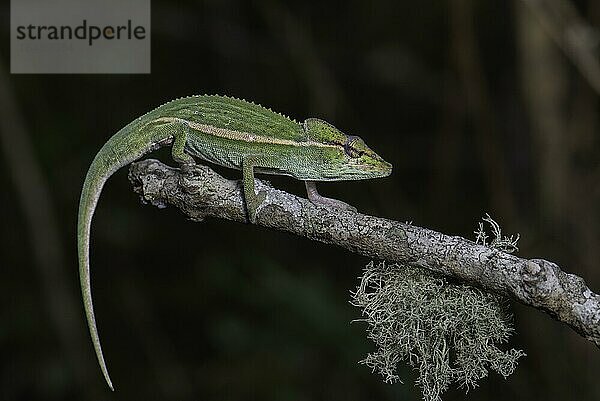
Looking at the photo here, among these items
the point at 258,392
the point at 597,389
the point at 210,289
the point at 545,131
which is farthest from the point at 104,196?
the point at 597,389

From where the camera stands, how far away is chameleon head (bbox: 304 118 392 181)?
77.7 inches

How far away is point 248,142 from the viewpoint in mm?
1980

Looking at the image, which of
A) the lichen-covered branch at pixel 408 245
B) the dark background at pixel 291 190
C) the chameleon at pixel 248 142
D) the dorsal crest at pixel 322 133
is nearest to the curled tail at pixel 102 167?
the chameleon at pixel 248 142

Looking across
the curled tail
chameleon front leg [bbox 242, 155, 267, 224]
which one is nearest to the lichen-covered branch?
chameleon front leg [bbox 242, 155, 267, 224]

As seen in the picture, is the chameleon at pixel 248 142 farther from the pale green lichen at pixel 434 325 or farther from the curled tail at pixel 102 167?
the pale green lichen at pixel 434 325

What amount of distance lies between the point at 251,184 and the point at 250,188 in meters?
0.02

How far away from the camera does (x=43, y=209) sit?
11.7 ft

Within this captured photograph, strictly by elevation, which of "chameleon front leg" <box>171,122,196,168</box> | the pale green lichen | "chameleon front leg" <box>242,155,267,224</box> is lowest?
the pale green lichen

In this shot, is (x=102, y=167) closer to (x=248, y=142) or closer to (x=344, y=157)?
(x=248, y=142)

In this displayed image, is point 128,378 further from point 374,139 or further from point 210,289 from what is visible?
point 374,139

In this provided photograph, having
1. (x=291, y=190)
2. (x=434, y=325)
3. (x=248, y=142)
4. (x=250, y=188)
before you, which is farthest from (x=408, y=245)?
(x=291, y=190)

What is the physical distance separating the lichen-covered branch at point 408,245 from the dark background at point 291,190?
1.57 meters

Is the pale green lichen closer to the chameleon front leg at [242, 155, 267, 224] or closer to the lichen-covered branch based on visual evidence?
the lichen-covered branch

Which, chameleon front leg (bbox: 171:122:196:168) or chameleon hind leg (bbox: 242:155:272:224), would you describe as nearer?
chameleon hind leg (bbox: 242:155:272:224)
